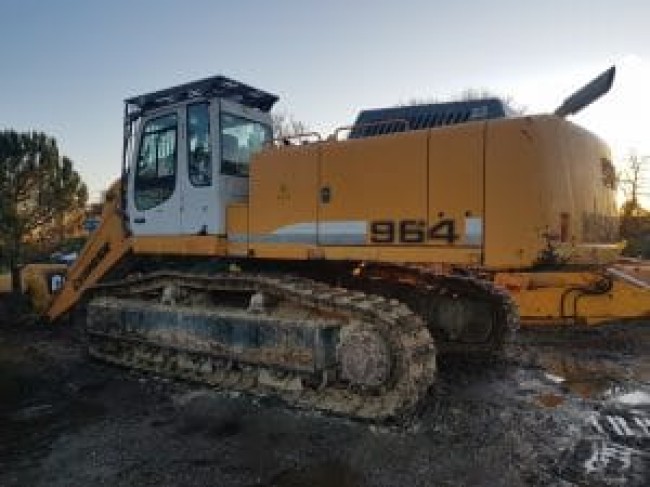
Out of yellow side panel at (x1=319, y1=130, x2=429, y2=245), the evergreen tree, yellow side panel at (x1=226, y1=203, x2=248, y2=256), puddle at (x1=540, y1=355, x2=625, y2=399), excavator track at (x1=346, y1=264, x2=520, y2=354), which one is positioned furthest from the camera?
the evergreen tree

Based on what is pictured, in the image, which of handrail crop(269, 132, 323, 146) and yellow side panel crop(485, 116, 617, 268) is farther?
handrail crop(269, 132, 323, 146)

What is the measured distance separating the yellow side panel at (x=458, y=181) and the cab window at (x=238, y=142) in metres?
2.48

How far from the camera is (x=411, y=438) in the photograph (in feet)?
19.7

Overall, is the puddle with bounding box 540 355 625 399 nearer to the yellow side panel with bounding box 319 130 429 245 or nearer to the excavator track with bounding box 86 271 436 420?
the excavator track with bounding box 86 271 436 420

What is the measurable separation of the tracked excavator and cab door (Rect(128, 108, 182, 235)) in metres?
0.03

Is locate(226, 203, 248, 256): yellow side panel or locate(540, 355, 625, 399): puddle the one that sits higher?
locate(226, 203, 248, 256): yellow side panel

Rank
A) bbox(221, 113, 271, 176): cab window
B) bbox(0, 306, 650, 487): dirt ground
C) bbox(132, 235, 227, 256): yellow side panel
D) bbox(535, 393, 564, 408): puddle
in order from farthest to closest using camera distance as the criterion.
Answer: bbox(221, 113, 271, 176): cab window
bbox(132, 235, 227, 256): yellow side panel
bbox(535, 393, 564, 408): puddle
bbox(0, 306, 650, 487): dirt ground

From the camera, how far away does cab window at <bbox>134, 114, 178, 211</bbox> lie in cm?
891

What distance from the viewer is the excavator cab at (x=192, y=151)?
27.6 feet

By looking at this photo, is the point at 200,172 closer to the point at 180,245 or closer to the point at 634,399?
the point at 180,245

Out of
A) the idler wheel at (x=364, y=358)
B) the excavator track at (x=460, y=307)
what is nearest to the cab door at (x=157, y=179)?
the excavator track at (x=460, y=307)

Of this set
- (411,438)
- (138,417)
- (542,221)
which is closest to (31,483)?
(138,417)

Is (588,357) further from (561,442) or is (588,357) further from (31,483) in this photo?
(31,483)

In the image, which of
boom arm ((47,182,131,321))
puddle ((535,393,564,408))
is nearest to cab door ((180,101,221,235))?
boom arm ((47,182,131,321))
